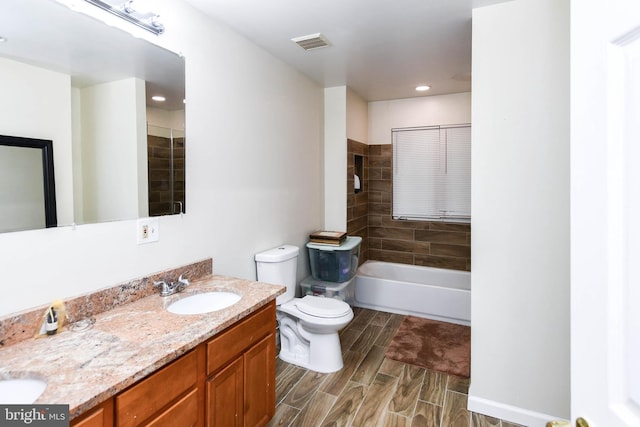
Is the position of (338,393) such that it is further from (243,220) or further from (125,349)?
(125,349)

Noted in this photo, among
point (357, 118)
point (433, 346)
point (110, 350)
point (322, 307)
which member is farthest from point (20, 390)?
point (357, 118)

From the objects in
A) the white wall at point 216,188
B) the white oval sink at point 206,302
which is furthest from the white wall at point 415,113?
the white oval sink at point 206,302

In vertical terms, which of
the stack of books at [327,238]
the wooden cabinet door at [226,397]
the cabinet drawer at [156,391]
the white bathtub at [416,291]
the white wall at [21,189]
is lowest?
the white bathtub at [416,291]

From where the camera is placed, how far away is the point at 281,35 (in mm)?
2375

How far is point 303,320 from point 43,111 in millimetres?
1936

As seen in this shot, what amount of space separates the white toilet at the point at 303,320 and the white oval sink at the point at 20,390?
1.57 metres

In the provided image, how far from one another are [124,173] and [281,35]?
57.2 inches

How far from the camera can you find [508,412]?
6.73 feet

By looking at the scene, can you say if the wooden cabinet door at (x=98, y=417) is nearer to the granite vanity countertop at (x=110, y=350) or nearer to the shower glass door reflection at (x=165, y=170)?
the granite vanity countertop at (x=110, y=350)

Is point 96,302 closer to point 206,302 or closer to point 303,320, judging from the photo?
point 206,302

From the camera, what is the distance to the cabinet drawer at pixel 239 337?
1.39 metres

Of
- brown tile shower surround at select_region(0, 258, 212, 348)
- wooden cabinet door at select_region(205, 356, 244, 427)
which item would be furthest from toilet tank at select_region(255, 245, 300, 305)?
wooden cabinet door at select_region(205, 356, 244, 427)
